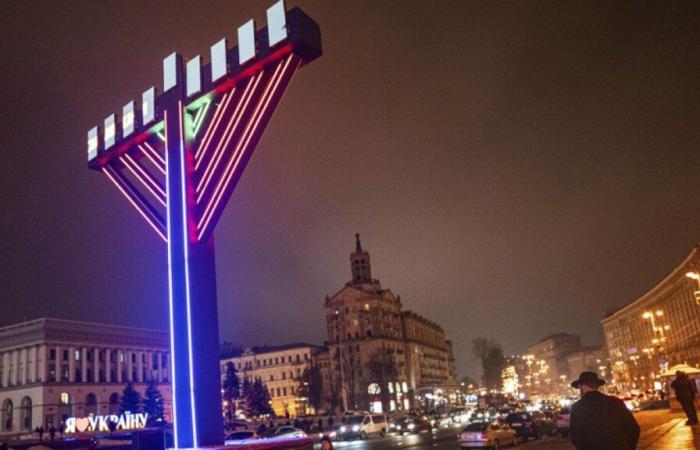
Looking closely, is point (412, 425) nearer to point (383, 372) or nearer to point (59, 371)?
point (383, 372)

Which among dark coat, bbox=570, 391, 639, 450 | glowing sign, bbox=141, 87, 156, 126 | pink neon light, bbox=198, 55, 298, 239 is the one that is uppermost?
glowing sign, bbox=141, 87, 156, 126

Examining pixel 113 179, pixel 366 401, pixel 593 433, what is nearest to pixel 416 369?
pixel 366 401

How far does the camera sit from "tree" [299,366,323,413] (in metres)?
105

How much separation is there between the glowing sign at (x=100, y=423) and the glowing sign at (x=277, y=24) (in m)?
45.2

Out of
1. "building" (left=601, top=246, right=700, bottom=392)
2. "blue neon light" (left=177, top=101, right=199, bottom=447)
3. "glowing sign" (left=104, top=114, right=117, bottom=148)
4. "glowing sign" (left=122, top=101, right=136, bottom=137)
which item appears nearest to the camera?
"blue neon light" (left=177, top=101, right=199, bottom=447)

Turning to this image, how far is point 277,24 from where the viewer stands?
1745 centimetres

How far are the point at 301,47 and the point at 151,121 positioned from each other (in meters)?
5.97

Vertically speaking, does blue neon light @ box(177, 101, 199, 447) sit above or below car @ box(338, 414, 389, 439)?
above

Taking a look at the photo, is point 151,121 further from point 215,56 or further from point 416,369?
point 416,369

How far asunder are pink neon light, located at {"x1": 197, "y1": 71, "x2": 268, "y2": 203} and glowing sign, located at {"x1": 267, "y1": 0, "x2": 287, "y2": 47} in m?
0.75

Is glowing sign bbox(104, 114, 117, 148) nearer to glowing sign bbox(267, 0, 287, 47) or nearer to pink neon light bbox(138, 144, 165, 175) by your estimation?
pink neon light bbox(138, 144, 165, 175)

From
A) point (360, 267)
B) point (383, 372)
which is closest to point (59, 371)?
point (383, 372)

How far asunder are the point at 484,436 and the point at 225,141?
17717 millimetres

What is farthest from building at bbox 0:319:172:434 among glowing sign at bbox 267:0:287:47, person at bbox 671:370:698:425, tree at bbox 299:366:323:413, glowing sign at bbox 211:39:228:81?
person at bbox 671:370:698:425
